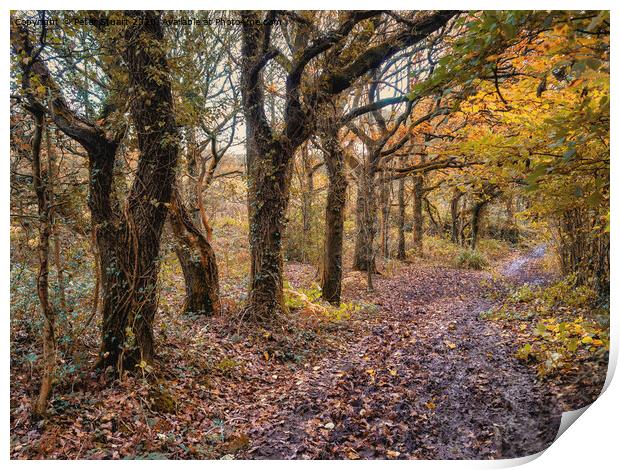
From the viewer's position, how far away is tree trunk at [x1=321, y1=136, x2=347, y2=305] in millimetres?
7480

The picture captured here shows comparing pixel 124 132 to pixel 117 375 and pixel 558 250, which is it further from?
pixel 558 250

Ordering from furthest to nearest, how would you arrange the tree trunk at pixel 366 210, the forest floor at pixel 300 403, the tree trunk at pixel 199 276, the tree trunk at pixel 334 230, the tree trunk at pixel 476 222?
the tree trunk at pixel 476 222 < the tree trunk at pixel 366 210 < the tree trunk at pixel 334 230 < the tree trunk at pixel 199 276 < the forest floor at pixel 300 403

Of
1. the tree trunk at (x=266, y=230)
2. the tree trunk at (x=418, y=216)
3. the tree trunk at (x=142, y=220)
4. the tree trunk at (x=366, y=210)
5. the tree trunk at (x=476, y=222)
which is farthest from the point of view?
the tree trunk at (x=418, y=216)

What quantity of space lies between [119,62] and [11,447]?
3709 mm

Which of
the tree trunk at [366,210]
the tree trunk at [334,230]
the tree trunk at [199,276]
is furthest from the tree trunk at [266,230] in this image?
the tree trunk at [366,210]

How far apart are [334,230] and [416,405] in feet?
14.5

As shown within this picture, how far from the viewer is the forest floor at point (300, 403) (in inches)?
121

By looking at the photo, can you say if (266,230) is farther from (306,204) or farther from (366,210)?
(306,204)

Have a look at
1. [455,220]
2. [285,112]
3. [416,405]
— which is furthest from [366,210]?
[455,220]

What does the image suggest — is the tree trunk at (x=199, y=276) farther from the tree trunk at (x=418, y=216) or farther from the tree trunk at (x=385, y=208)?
the tree trunk at (x=418, y=216)

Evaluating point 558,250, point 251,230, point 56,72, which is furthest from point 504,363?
point 56,72

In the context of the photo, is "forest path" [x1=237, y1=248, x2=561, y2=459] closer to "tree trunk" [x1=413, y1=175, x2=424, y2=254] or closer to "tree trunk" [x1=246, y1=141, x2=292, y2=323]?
"tree trunk" [x1=246, y1=141, x2=292, y2=323]

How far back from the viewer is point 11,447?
9.80 feet

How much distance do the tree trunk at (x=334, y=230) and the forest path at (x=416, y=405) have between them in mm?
2309
